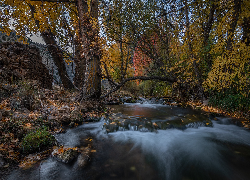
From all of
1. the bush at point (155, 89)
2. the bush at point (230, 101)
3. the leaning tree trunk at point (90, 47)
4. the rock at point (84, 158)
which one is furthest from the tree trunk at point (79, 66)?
the bush at point (230, 101)

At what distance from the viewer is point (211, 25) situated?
7922 millimetres

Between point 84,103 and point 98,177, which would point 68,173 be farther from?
point 84,103

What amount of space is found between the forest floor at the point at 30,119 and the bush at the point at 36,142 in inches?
0.8

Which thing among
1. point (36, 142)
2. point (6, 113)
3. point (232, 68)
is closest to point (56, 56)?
point (6, 113)

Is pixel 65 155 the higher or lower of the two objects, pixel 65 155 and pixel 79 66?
the lower

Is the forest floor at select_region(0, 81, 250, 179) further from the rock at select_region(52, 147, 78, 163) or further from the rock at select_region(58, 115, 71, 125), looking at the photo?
the rock at select_region(52, 147, 78, 163)

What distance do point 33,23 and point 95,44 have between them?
6.50m

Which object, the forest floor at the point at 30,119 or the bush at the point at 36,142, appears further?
the bush at the point at 36,142

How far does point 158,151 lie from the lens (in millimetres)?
3707

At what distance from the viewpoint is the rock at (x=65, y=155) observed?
2904 millimetres

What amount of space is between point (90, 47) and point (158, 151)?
5501 mm

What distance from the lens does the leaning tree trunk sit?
22.3 ft

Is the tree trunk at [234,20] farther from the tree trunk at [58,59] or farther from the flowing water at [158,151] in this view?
the tree trunk at [58,59]

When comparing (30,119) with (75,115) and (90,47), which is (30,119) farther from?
(90,47)
